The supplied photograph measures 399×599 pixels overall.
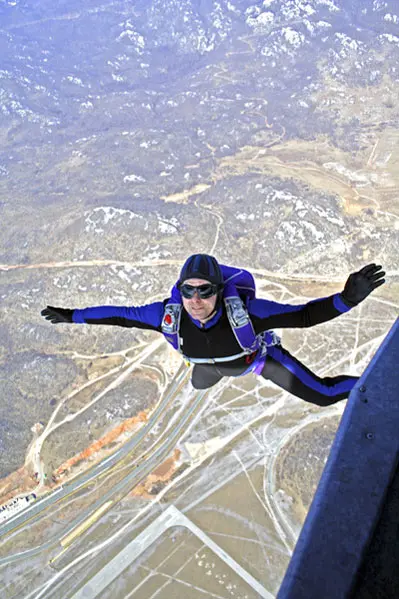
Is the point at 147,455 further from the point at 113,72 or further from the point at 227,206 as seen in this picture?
the point at 113,72

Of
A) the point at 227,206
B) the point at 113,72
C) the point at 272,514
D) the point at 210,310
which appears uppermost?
the point at 210,310

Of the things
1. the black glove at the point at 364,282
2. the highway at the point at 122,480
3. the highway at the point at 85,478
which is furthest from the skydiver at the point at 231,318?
the highway at the point at 85,478

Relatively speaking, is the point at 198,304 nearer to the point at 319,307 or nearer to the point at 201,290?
the point at 201,290

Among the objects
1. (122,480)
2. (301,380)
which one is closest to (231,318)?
(301,380)

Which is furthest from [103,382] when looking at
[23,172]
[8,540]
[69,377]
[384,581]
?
[23,172]

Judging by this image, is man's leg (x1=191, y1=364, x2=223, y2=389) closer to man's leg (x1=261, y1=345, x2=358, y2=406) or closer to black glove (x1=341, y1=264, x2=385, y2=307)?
man's leg (x1=261, y1=345, x2=358, y2=406)

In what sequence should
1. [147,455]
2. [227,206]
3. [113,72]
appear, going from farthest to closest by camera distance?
[113,72] < [227,206] < [147,455]
